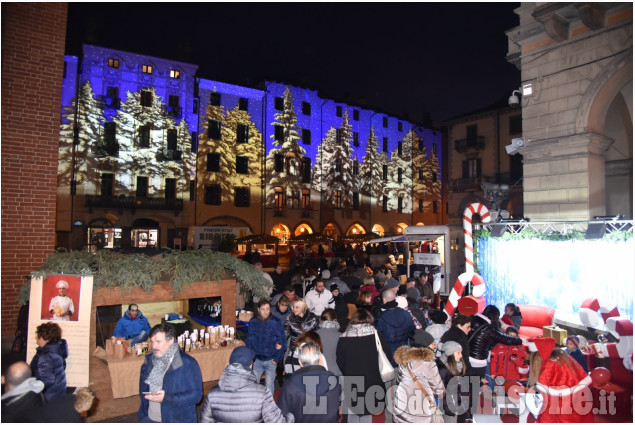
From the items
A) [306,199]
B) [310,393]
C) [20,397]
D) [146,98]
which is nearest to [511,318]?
[310,393]

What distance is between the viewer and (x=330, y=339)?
5.75 meters

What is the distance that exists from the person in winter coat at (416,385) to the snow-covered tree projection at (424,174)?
41.4 metres

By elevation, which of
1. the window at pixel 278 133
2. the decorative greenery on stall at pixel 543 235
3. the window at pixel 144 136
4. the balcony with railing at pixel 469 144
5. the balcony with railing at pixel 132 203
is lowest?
the decorative greenery on stall at pixel 543 235

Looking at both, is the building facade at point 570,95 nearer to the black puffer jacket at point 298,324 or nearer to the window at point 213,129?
the black puffer jacket at point 298,324

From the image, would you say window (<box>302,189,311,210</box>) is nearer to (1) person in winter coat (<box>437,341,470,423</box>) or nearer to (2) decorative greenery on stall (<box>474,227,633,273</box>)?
(2) decorative greenery on stall (<box>474,227,633,273</box>)

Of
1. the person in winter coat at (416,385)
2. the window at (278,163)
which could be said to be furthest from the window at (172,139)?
the person in winter coat at (416,385)

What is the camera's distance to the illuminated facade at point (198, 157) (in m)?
27.0

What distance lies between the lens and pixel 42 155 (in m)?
7.62

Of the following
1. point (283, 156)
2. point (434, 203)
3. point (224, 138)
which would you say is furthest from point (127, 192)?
point (434, 203)

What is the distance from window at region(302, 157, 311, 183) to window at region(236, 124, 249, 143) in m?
5.38

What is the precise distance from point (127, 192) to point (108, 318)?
2251cm

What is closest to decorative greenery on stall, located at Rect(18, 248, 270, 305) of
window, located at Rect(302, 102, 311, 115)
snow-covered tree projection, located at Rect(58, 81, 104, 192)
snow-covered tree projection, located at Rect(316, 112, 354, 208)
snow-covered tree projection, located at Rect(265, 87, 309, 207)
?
snow-covered tree projection, located at Rect(58, 81, 104, 192)

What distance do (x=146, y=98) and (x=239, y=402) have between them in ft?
95.9

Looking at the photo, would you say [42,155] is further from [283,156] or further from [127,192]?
[283,156]
